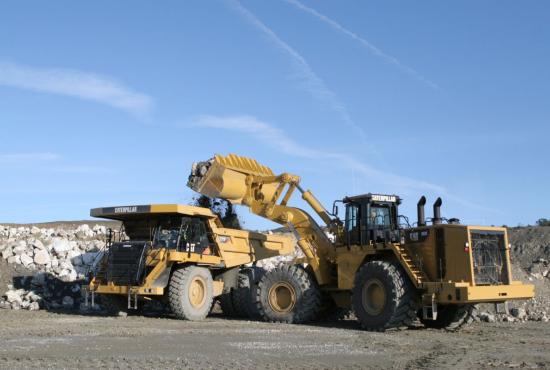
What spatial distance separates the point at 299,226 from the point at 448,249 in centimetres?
436

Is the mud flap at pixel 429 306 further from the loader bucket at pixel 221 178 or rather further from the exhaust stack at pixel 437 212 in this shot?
the loader bucket at pixel 221 178

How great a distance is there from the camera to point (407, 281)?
15094 millimetres

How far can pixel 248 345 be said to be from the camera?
12.1 metres

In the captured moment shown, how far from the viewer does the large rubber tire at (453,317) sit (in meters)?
16.1

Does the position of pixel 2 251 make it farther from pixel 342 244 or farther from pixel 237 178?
pixel 342 244

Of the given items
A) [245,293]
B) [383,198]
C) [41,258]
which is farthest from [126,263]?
[41,258]

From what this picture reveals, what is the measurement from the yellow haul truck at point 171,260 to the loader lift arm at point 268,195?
33.2 inches

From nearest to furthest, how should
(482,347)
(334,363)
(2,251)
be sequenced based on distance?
(334,363) → (482,347) → (2,251)

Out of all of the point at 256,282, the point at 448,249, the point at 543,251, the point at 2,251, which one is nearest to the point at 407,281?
the point at 448,249

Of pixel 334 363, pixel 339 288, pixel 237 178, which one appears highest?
pixel 237 178

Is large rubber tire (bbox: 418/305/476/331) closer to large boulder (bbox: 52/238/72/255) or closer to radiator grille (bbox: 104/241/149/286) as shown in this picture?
radiator grille (bbox: 104/241/149/286)

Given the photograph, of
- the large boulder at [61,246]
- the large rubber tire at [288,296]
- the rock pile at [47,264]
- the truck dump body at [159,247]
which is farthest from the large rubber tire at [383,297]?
the large boulder at [61,246]

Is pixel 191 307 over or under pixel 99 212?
under

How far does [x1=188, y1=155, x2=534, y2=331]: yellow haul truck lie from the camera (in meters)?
14.8
